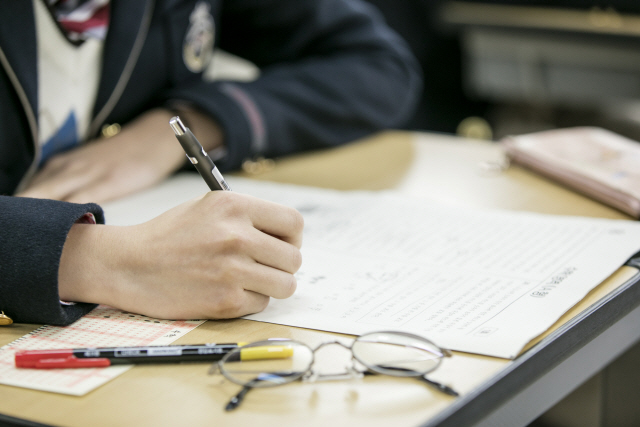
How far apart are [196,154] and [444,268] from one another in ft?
0.83

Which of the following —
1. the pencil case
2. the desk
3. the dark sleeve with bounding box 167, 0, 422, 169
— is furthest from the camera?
the dark sleeve with bounding box 167, 0, 422, 169

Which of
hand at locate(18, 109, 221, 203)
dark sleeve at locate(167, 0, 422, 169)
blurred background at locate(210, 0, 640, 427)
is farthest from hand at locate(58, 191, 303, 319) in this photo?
blurred background at locate(210, 0, 640, 427)

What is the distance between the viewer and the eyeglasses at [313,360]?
1.44 ft

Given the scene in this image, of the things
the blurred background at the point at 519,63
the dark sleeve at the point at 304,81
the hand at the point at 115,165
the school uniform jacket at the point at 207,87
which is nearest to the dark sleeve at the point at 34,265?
the school uniform jacket at the point at 207,87

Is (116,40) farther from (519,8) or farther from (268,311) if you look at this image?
(519,8)

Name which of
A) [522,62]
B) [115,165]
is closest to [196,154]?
[115,165]

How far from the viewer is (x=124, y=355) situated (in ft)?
1.52

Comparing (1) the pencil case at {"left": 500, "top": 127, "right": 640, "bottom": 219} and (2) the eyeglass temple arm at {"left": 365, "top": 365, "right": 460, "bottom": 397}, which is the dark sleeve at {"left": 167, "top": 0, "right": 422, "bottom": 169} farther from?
(2) the eyeglass temple arm at {"left": 365, "top": 365, "right": 460, "bottom": 397}

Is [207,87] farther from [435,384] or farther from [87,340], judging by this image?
[435,384]

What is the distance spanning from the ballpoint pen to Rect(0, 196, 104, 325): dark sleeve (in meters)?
0.06

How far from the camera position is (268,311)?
549mm

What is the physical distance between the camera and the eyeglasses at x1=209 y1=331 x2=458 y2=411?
1.44 ft

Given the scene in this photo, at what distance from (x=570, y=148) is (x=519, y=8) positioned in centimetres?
158

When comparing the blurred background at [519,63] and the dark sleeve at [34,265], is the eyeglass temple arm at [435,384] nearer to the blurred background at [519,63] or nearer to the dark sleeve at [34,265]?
the dark sleeve at [34,265]
